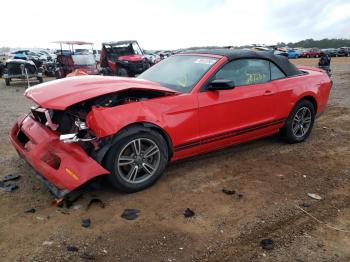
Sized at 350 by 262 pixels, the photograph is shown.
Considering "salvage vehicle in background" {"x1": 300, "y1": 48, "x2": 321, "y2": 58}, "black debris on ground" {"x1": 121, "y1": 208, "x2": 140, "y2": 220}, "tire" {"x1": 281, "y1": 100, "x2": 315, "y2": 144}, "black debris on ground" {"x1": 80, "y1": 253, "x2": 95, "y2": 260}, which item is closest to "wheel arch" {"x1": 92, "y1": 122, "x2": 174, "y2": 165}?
"black debris on ground" {"x1": 121, "y1": 208, "x2": 140, "y2": 220}

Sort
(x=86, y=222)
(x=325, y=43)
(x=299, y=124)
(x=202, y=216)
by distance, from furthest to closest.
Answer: (x=325, y=43) < (x=299, y=124) < (x=202, y=216) < (x=86, y=222)

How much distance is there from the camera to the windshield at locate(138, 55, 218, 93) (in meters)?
4.80

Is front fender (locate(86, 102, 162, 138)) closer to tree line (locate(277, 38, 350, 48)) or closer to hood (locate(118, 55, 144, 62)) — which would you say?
hood (locate(118, 55, 144, 62))

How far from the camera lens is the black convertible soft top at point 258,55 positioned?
517cm

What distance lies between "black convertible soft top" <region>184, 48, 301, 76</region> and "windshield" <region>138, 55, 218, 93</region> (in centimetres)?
21

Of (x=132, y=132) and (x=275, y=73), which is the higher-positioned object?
(x=275, y=73)

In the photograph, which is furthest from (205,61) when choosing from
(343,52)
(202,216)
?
(343,52)

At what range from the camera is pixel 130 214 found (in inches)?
146

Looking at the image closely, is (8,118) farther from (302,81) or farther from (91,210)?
(302,81)

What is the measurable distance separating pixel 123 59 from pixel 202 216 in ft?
52.6

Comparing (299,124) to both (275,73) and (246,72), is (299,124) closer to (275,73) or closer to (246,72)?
(275,73)

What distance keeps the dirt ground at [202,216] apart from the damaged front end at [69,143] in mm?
361

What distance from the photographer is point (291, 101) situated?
5719mm

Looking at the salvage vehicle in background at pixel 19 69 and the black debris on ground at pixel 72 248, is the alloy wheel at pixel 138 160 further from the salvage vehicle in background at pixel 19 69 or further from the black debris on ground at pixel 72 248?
the salvage vehicle in background at pixel 19 69
